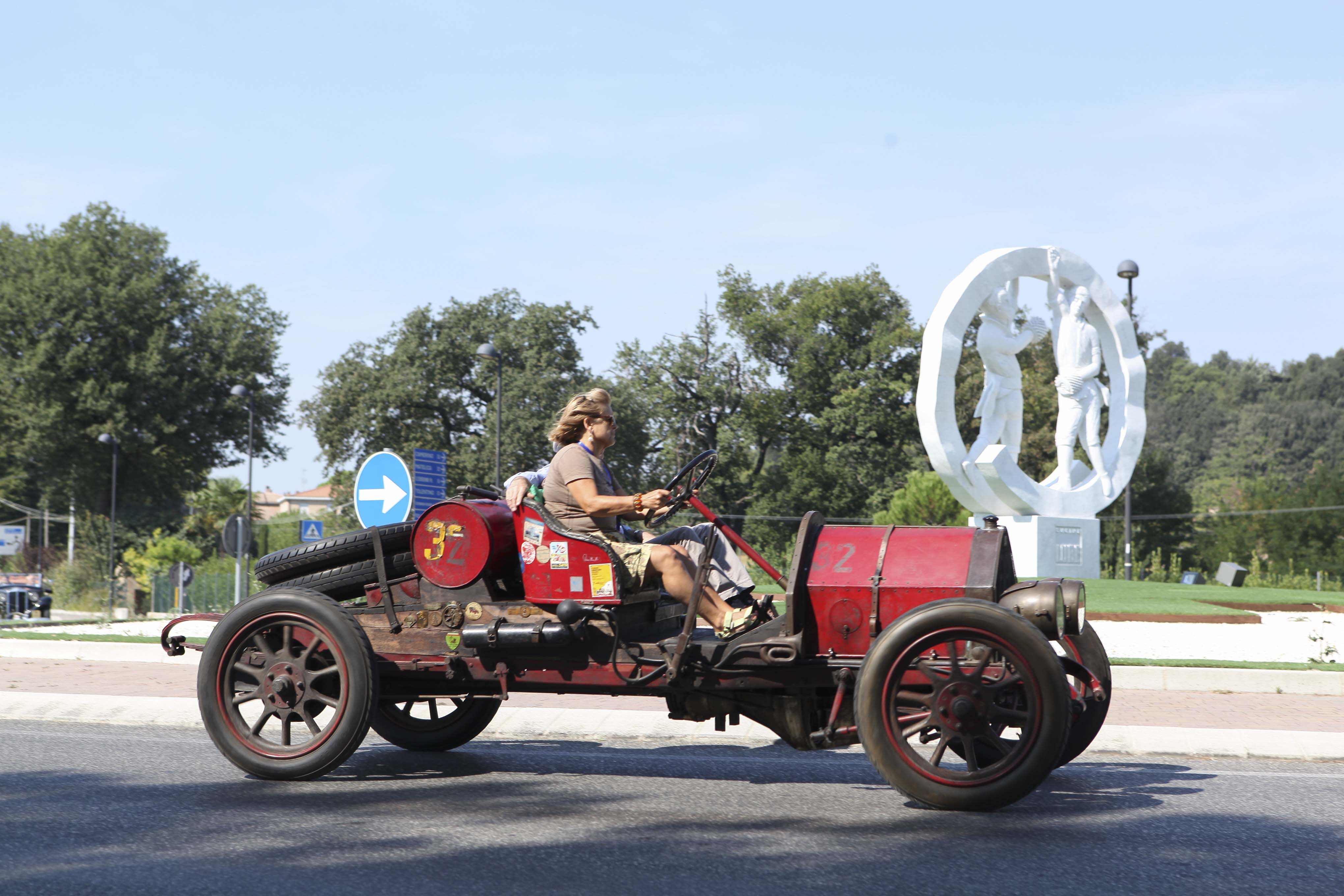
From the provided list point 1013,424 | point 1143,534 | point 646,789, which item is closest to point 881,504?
point 1143,534

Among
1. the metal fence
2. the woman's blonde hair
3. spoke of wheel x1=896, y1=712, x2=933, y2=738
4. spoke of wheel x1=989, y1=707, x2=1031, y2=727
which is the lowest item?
the metal fence

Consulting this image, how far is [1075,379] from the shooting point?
28.9 m

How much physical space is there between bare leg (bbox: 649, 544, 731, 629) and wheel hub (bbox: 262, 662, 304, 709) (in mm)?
1808

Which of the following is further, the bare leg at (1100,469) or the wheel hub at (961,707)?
the bare leg at (1100,469)

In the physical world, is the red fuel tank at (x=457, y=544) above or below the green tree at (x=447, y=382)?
below

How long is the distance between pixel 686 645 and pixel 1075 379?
24989 millimetres

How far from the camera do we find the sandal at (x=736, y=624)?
5785 mm

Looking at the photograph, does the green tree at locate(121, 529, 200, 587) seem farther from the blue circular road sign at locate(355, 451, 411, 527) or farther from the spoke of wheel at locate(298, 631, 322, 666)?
the spoke of wheel at locate(298, 631, 322, 666)

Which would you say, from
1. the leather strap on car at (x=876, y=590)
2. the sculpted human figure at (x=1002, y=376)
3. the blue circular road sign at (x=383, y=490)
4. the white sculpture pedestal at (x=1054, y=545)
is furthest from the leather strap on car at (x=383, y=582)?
the sculpted human figure at (x=1002, y=376)

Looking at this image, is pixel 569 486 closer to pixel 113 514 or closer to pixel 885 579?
pixel 885 579

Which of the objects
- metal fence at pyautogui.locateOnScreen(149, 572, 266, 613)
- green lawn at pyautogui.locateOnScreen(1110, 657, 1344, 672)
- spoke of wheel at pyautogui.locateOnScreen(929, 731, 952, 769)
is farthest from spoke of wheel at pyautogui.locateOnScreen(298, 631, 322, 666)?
metal fence at pyautogui.locateOnScreen(149, 572, 266, 613)

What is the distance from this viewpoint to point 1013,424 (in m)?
27.6

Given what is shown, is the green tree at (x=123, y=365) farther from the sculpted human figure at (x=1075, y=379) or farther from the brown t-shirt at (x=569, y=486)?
the brown t-shirt at (x=569, y=486)

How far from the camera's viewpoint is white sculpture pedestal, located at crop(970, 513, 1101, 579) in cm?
2695
